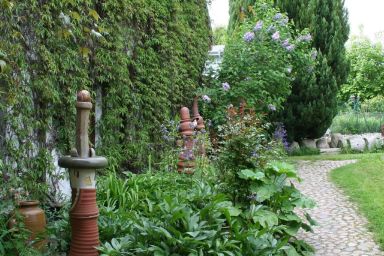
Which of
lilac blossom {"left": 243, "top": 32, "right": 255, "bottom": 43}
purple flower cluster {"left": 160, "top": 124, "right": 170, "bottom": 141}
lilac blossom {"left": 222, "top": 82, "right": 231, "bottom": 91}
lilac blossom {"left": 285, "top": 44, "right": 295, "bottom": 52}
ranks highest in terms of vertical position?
lilac blossom {"left": 243, "top": 32, "right": 255, "bottom": 43}

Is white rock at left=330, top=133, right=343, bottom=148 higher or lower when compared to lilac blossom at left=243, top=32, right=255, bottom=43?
lower

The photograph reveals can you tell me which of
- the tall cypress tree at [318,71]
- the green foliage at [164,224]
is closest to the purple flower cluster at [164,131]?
the green foliage at [164,224]

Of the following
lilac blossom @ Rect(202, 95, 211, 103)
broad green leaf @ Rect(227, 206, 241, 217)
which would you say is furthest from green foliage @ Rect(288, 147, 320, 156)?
broad green leaf @ Rect(227, 206, 241, 217)

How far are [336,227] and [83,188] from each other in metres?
2.93

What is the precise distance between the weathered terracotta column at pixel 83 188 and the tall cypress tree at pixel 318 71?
342 inches

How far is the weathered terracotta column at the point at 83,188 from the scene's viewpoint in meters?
2.41

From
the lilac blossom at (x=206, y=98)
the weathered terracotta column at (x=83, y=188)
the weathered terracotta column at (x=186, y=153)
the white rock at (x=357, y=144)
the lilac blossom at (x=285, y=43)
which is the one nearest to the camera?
the weathered terracotta column at (x=83, y=188)

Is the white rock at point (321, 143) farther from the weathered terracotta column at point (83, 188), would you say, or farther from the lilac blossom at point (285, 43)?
the weathered terracotta column at point (83, 188)

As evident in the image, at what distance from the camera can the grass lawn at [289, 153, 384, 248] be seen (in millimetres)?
4633

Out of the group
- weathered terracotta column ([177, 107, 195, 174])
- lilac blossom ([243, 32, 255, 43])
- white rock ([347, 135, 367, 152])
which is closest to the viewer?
weathered terracotta column ([177, 107, 195, 174])

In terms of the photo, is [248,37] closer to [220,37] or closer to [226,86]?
[226,86]

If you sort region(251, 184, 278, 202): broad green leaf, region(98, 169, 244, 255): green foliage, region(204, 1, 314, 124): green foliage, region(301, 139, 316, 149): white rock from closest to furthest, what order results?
region(98, 169, 244, 255): green foliage → region(251, 184, 278, 202): broad green leaf → region(204, 1, 314, 124): green foliage → region(301, 139, 316, 149): white rock

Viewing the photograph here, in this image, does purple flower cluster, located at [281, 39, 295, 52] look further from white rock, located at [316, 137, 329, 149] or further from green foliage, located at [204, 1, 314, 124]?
white rock, located at [316, 137, 329, 149]

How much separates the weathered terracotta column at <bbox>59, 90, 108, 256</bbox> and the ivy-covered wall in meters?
0.55
